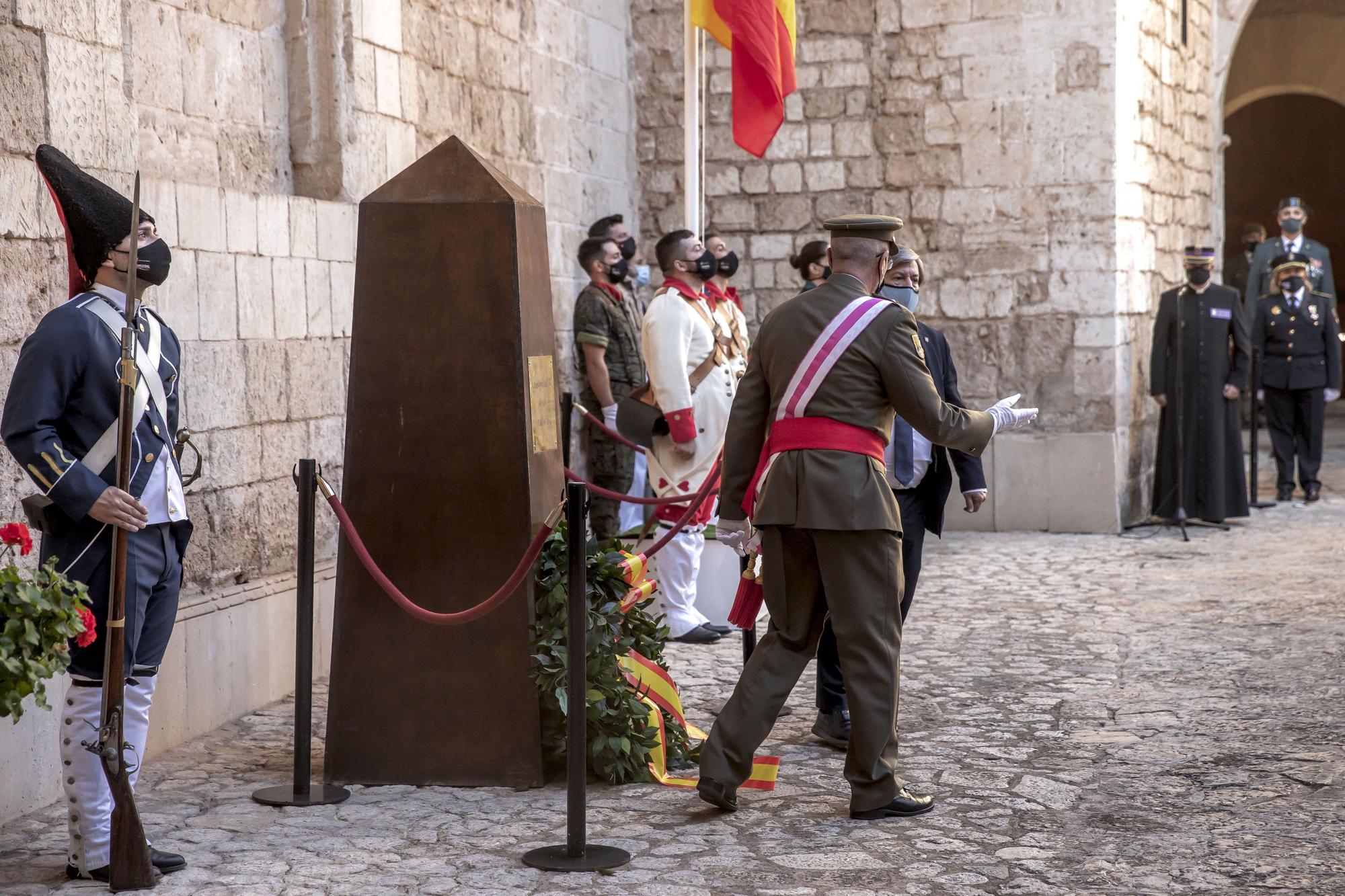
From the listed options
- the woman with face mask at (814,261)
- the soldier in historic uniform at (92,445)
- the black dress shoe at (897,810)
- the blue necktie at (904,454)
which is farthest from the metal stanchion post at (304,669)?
the woman with face mask at (814,261)

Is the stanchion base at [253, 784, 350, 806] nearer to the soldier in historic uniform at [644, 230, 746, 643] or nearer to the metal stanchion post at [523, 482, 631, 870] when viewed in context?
the metal stanchion post at [523, 482, 631, 870]

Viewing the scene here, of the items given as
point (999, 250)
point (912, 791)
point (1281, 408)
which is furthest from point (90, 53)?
point (1281, 408)

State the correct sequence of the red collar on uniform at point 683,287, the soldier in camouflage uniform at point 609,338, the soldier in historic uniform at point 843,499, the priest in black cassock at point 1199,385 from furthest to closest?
the priest in black cassock at point 1199,385 → the soldier in camouflage uniform at point 609,338 → the red collar on uniform at point 683,287 → the soldier in historic uniform at point 843,499

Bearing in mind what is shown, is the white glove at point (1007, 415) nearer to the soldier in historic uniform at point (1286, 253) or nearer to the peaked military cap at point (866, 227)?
the peaked military cap at point (866, 227)

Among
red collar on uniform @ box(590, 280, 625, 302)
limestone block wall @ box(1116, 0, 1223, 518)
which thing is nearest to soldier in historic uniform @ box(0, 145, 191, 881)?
red collar on uniform @ box(590, 280, 625, 302)

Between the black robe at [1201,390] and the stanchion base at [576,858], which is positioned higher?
the black robe at [1201,390]

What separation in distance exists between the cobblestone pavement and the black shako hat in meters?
1.43

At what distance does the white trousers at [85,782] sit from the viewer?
3535mm

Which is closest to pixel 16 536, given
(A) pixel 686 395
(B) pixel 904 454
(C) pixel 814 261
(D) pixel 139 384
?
(D) pixel 139 384

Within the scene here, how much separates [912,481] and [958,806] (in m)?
1.00

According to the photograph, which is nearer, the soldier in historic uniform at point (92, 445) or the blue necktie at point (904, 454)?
the soldier in historic uniform at point (92, 445)

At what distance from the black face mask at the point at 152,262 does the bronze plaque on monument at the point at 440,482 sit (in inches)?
35.9

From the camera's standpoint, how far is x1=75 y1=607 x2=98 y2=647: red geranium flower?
3141 mm

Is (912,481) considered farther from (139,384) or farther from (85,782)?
(85,782)
